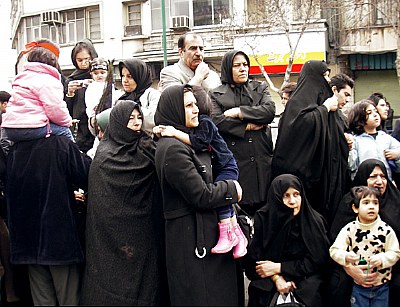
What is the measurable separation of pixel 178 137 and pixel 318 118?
1.40 meters

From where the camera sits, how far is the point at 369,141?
15.7 ft

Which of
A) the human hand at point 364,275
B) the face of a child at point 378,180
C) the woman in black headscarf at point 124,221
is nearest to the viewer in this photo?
the woman in black headscarf at point 124,221

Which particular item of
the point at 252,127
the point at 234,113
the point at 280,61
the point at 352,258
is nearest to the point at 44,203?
the point at 234,113

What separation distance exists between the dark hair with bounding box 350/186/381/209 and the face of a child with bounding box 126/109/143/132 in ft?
5.60

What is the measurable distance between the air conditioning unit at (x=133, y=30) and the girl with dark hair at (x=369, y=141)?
18418 millimetres

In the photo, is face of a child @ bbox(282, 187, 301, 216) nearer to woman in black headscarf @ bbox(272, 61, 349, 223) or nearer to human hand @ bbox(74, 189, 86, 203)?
woman in black headscarf @ bbox(272, 61, 349, 223)

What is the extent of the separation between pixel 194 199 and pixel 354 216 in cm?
146

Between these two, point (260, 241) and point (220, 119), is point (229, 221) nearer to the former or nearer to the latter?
point (260, 241)

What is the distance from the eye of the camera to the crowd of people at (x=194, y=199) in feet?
11.7

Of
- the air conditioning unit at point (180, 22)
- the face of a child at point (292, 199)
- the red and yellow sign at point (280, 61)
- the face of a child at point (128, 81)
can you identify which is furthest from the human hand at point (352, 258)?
the air conditioning unit at point (180, 22)

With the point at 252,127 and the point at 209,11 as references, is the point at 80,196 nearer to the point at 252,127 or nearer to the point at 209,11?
the point at 252,127

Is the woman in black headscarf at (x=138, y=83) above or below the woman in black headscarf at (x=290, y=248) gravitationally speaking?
above

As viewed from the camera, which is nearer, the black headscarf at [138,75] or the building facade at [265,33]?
the black headscarf at [138,75]

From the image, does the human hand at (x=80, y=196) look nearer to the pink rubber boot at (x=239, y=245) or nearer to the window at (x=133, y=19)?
the pink rubber boot at (x=239, y=245)
